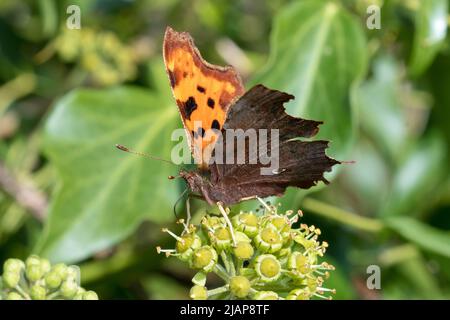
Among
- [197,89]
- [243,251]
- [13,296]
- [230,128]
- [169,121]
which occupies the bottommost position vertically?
[13,296]

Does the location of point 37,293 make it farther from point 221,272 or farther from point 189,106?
point 189,106

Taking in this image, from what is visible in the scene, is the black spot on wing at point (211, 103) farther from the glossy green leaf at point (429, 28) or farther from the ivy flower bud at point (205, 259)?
the glossy green leaf at point (429, 28)

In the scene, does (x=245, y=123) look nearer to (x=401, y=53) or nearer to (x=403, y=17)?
(x=403, y=17)

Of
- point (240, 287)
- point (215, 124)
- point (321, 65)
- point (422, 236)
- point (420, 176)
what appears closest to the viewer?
point (240, 287)

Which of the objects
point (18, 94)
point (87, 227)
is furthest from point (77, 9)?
point (87, 227)

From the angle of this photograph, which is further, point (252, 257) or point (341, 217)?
point (341, 217)

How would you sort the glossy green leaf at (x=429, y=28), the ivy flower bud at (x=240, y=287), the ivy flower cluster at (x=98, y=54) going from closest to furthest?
the ivy flower bud at (x=240, y=287)
the glossy green leaf at (x=429, y=28)
the ivy flower cluster at (x=98, y=54)

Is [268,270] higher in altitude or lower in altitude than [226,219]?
lower

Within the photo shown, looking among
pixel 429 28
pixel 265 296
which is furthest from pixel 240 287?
pixel 429 28

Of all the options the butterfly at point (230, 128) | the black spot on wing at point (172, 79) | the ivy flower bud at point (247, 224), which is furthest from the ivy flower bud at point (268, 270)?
the black spot on wing at point (172, 79)
